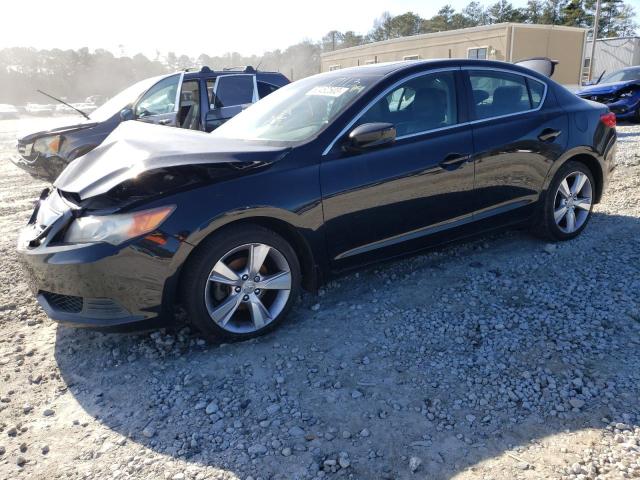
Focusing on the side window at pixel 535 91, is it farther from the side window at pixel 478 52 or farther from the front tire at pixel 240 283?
the side window at pixel 478 52

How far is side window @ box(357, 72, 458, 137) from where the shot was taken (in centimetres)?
361

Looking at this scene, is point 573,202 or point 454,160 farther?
point 573,202

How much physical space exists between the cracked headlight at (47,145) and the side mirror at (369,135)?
16.5 ft

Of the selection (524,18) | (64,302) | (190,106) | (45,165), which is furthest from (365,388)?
(524,18)

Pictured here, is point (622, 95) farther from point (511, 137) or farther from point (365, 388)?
point (365, 388)

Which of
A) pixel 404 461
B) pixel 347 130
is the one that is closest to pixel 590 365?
pixel 404 461

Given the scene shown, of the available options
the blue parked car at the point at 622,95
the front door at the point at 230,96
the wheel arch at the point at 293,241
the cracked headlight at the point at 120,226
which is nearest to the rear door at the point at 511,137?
the wheel arch at the point at 293,241

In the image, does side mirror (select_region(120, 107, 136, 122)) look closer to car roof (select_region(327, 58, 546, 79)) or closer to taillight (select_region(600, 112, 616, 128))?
car roof (select_region(327, 58, 546, 79))

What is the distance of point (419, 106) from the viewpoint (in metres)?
3.78

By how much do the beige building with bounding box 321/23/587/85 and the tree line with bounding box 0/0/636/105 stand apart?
84.1 ft

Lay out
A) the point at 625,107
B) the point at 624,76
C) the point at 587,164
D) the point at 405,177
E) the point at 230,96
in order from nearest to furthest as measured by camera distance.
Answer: the point at 405,177 → the point at 587,164 → the point at 230,96 → the point at 625,107 → the point at 624,76

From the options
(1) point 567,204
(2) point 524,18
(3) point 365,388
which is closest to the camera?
(3) point 365,388

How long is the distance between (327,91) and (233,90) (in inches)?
178

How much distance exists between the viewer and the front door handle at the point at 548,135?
4223 millimetres
